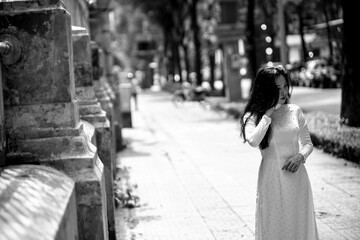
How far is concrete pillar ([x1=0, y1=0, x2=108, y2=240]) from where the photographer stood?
5.03 m

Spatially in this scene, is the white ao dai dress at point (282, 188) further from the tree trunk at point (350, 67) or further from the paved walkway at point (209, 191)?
the tree trunk at point (350, 67)

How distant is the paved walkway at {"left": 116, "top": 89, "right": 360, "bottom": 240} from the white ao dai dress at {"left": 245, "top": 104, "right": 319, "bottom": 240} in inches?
74.5

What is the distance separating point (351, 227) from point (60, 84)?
3.78 metres

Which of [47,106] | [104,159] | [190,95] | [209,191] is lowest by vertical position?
[209,191]

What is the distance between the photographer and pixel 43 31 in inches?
201

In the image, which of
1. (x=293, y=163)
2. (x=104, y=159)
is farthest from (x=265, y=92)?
(x=104, y=159)

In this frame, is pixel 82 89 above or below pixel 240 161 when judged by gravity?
above

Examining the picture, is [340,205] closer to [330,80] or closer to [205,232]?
[205,232]

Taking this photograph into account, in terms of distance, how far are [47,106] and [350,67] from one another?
406 inches

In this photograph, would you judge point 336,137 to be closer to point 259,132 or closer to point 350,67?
point 350,67

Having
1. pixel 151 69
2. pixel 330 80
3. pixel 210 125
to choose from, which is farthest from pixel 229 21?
pixel 151 69

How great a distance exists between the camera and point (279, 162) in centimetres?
541

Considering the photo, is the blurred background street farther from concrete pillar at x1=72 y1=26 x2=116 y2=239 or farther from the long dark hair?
the long dark hair

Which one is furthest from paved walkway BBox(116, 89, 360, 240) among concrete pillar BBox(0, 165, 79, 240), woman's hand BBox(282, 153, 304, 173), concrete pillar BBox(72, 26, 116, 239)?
concrete pillar BBox(0, 165, 79, 240)
